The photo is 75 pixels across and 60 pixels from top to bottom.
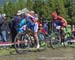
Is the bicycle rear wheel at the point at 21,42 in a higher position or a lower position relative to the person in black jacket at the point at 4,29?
lower

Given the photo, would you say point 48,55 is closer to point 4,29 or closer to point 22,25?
point 22,25

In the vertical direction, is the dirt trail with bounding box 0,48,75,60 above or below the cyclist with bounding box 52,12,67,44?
below

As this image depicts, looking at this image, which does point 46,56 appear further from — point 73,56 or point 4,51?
point 4,51

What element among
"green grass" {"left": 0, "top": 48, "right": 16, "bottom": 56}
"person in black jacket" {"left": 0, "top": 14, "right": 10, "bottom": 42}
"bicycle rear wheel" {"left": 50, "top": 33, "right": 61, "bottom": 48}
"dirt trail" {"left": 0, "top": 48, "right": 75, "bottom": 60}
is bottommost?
"dirt trail" {"left": 0, "top": 48, "right": 75, "bottom": 60}

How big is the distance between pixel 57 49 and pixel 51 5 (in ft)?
50.3

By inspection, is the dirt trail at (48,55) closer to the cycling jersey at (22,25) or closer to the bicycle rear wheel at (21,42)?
the bicycle rear wheel at (21,42)

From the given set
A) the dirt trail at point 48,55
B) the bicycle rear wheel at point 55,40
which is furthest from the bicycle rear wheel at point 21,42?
the bicycle rear wheel at point 55,40

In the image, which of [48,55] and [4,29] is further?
[4,29]

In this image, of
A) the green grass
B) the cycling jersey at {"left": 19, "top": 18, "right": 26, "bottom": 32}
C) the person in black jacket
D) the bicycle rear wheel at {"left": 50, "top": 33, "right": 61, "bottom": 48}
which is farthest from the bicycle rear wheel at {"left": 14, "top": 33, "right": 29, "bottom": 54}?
the person in black jacket

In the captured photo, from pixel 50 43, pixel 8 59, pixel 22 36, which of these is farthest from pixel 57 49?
pixel 8 59

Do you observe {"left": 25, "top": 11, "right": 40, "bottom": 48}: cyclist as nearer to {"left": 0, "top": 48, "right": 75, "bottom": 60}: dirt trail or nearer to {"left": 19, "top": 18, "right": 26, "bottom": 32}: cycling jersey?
{"left": 19, "top": 18, "right": 26, "bottom": 32}: cycling jersey

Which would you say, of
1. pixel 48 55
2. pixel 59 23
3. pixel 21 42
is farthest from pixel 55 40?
pixel 48 55

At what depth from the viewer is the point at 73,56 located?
1391 cm

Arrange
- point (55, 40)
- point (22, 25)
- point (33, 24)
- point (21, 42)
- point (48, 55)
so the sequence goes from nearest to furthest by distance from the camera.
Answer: point (48, 55) < point (21, 42) < point (33, 24) < point (22, 25) < point (55, 40)
